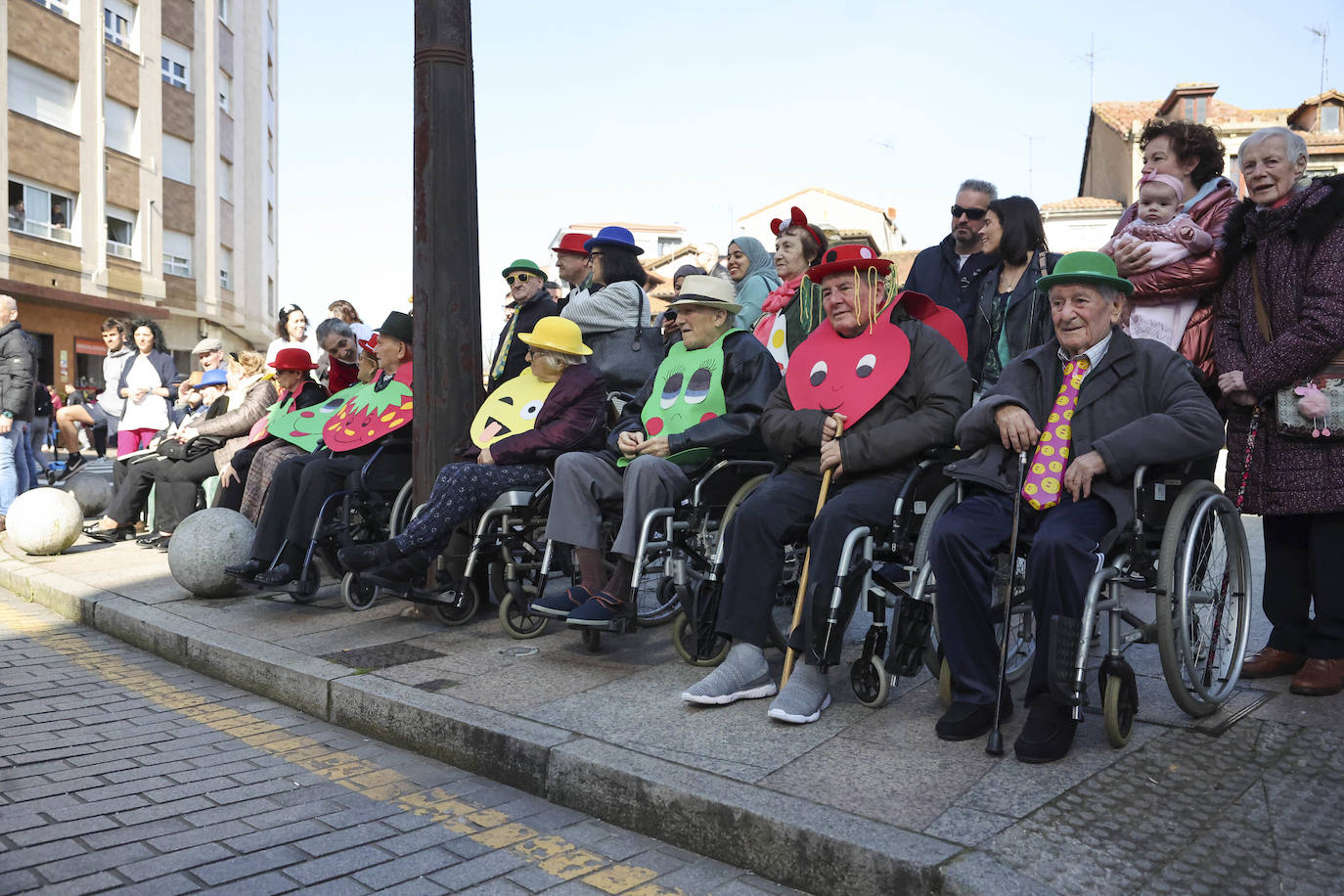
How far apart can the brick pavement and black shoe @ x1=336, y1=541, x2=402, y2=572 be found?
0.87 m

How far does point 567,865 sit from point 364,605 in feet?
11.9

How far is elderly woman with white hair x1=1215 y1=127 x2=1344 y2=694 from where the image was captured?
4.21m

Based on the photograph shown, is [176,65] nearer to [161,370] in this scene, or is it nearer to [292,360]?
[161,370]

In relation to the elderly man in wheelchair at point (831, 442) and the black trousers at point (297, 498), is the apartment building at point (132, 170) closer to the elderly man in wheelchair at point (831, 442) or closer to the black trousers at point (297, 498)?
the black trousers at point (297, 498)

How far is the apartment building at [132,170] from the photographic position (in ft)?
92.0

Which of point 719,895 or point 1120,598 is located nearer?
point 719,895

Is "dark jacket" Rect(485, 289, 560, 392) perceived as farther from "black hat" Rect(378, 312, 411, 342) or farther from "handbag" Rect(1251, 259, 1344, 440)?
"handbag" Rect(1251, 259, 1344, 440)

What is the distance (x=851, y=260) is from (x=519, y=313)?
106 inches

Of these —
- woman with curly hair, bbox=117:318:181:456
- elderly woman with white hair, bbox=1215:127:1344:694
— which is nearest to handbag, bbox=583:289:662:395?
elderly woman with white hair, bbox=1215:127:1344:694

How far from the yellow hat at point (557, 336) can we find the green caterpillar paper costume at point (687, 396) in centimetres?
60

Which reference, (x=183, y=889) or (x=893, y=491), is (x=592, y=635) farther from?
(x=183, y=889)

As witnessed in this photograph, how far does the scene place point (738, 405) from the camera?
5.43 metres

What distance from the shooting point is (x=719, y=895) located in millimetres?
3086

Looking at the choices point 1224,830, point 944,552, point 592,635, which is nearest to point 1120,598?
point 944,552
